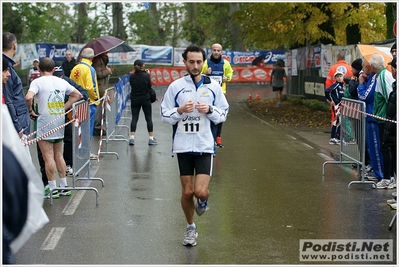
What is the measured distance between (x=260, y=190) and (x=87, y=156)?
254 centimetres

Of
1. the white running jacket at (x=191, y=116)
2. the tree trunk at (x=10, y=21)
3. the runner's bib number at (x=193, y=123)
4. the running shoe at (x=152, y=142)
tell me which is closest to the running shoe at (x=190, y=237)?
the white running jacket at (x=191, y=116)

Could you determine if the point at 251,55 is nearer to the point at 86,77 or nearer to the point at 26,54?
the point at 26,54

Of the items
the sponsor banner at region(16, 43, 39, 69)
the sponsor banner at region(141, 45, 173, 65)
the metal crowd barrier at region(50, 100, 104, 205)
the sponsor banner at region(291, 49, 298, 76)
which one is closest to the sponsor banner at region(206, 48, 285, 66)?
the sponsor banner at region(141, 45, 173, 65)

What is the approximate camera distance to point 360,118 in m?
10.7

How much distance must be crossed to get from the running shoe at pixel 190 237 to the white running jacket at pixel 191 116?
774 mm

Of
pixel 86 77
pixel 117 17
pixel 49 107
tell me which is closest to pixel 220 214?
pixel 49 107

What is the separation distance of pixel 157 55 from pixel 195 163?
117ft

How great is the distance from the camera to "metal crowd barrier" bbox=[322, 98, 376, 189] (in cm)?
1057

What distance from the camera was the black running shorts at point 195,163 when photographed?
7133 millimetres

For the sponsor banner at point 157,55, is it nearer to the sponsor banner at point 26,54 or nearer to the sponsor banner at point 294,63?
the sponsor banner at point 26,54

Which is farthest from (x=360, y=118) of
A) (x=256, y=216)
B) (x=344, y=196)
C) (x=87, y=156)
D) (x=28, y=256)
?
(x=28, y=256)

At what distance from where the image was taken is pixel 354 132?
11.2 m

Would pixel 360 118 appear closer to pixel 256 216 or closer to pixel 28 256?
pixel 256 216

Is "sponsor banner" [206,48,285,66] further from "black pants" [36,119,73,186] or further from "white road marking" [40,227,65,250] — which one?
"white road marking" [40,227,65,250]
